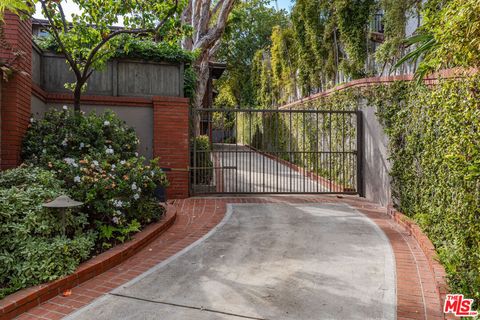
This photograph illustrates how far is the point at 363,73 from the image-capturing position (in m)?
11.4

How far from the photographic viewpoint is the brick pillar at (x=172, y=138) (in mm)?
8359

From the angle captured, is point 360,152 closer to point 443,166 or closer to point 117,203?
point 443,166

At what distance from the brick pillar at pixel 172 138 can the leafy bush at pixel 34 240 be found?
3907mm

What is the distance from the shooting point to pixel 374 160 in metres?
8.17

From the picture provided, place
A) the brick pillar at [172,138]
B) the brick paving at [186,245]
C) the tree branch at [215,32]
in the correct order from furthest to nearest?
the tree branch at [215,32], the brick pillar at [172,138], the brick paving at [186,245]

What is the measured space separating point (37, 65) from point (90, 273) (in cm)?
544

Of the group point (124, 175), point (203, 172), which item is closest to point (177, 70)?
point (203, 172)

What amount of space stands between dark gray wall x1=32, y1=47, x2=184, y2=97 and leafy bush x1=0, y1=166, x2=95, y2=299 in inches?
168

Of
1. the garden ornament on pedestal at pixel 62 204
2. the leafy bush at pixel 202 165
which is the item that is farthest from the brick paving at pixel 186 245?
the leafy bush at pixel 202 165

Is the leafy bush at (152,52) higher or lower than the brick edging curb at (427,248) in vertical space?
higher

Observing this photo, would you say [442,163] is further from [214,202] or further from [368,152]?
[214,202]

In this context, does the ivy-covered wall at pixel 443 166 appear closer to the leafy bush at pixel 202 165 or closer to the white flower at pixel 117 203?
the white flower at pixel 117 203

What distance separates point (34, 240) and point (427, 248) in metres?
4.77

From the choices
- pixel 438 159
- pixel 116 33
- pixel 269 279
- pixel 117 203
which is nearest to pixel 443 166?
pixel 438 159
